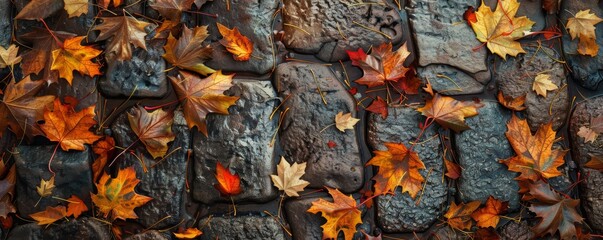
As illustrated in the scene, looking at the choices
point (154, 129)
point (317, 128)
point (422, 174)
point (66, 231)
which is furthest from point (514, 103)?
point (66, 231)

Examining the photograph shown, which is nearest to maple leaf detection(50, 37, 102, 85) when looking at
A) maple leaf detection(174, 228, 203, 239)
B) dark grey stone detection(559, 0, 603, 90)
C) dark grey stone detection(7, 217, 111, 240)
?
dark grey stone detection(7, 217, 111, 240)

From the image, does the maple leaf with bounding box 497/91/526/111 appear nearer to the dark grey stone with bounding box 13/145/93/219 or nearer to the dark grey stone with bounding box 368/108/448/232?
the dark grey stone with bounding box 368/108/448/232

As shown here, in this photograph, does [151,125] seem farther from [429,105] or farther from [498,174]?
[498,174]

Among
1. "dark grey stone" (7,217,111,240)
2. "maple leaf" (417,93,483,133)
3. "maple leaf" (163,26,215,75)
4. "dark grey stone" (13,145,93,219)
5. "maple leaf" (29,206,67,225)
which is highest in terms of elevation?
"maple leaf" (163,26,215,75)

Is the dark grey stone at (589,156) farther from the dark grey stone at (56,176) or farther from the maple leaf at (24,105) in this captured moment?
the maple leaf at (24,105)

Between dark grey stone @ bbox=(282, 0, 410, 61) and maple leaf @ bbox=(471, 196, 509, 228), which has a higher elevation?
dark grey stone @ bbox=(282, 0, 410, 61)
